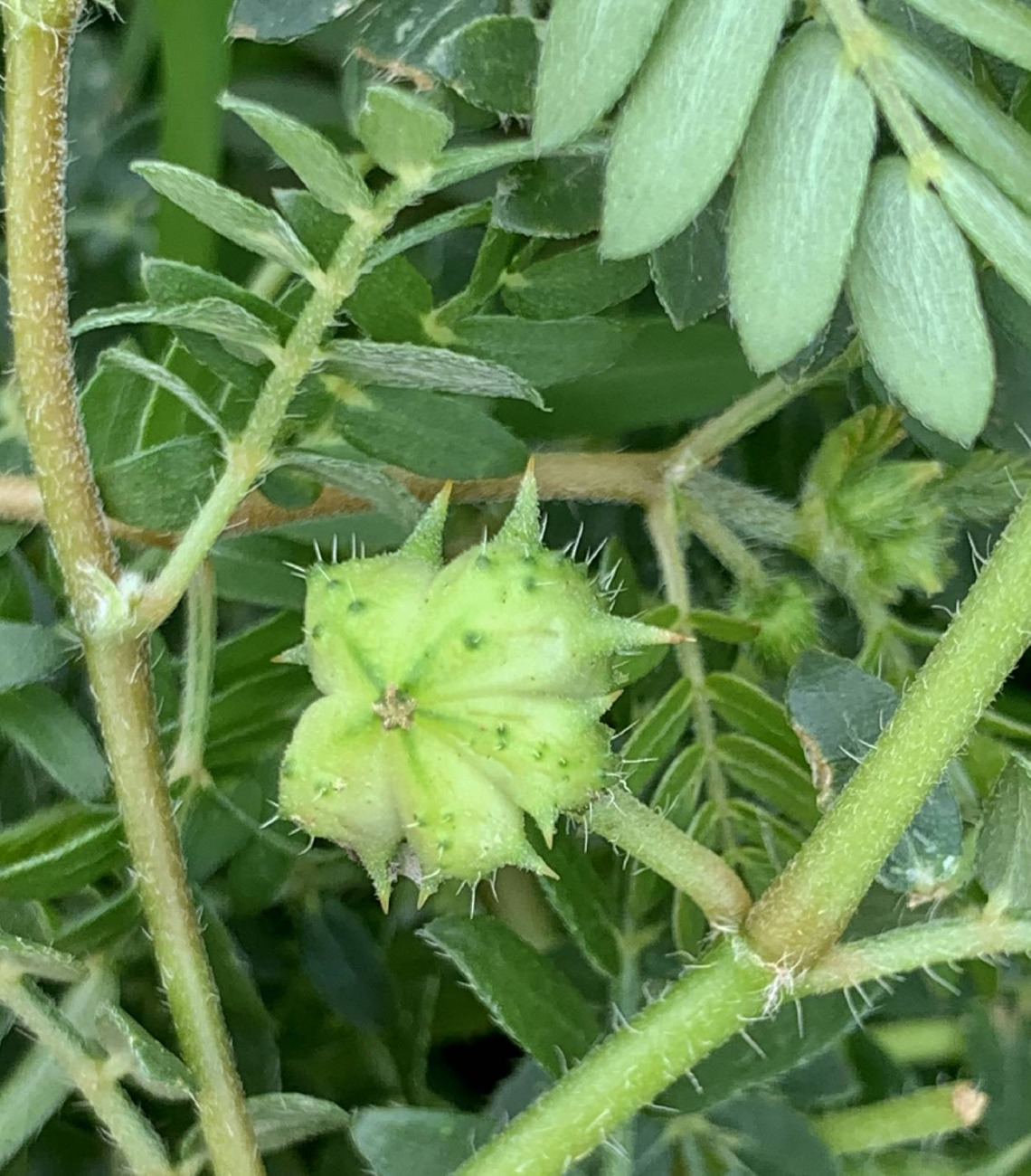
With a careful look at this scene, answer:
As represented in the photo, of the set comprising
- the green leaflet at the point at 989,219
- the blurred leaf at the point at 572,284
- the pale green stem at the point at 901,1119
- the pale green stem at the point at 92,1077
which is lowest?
the pale green stem at the point at 901,1119

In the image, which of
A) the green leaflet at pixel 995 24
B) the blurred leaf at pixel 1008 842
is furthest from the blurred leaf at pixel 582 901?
the green leaflet at pixel 995 24

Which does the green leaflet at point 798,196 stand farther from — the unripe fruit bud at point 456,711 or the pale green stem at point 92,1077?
the pale green stem at point 92,1077

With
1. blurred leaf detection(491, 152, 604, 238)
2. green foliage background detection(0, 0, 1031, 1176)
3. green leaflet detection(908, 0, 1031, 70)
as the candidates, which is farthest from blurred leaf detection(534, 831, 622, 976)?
green leaflet detection(908, 0, 1031, 70)

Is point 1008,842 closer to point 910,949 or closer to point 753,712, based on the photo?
point 910,949

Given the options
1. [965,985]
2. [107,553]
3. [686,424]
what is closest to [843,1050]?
[965,985]

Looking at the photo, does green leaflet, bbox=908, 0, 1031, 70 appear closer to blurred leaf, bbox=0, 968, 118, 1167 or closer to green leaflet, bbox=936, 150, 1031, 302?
green leaflet, bbox=936, 150, 1031, 302
